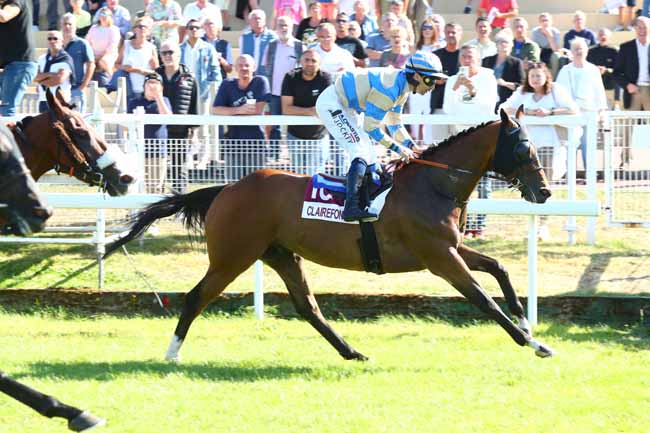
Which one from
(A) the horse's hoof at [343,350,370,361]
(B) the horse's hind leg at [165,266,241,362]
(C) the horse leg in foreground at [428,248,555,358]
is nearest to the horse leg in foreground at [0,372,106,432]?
(B) the horse's hind leg at [165,266,241,362]

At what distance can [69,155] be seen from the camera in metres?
7.34

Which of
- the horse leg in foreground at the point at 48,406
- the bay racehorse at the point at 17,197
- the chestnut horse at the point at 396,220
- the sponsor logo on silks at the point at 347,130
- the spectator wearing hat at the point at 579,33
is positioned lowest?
the horse leg in foreground at the point at 48,406

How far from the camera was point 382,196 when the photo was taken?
7.77m

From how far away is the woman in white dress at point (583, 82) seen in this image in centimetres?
1157

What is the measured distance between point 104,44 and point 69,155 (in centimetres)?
677

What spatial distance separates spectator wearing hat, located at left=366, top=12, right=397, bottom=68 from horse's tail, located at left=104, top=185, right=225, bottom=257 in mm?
5097

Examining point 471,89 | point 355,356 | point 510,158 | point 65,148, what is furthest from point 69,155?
point 471,89

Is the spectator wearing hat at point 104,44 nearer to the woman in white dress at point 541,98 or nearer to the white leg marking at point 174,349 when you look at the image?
the woman in white dress at point 541,98

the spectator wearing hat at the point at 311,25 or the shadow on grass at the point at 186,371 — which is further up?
the spectator wearing hat at the point at 311,25

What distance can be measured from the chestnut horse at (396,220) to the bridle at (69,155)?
0.91m

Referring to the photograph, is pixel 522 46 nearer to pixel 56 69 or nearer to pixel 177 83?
pixel 177 83

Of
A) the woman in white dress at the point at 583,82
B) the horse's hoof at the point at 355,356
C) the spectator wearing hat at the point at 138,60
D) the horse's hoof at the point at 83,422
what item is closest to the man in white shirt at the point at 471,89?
the woman in white dress at the point at 583,82

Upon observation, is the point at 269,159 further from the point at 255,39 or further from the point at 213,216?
the point at 255,39

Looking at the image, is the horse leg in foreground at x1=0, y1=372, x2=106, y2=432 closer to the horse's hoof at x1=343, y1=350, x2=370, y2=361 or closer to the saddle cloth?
the horse's hoof at x1=343, y1=350, x2=370, y2=361
